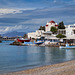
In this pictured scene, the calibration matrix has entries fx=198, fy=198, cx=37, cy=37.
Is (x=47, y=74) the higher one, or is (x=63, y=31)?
(x=63, y=31)

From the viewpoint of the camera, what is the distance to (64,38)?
9131 centimetres

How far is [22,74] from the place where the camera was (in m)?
19.7

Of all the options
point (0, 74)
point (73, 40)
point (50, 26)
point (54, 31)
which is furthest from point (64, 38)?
point (0, 74)

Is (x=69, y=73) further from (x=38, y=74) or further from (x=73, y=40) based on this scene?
(x=73, y=40)

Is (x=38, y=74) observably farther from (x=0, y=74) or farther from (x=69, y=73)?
A: (x=0, y=74)

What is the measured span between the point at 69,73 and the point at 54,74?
4.90 feet

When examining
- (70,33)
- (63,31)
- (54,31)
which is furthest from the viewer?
(54,31)

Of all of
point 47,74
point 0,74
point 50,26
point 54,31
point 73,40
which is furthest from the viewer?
point 50,26

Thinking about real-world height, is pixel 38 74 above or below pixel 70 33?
below

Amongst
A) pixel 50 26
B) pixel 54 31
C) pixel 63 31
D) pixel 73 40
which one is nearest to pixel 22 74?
pixel 73 40

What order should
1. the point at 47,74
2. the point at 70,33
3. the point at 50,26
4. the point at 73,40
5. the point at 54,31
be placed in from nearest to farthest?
the point at 47,74, the point at 73,40, the point at 70,33, the point at 54,31, the point at 50,26

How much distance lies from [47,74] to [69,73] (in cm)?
217

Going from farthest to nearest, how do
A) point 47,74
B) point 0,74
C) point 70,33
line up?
point 70,33 < point 0,74 < point 47,74

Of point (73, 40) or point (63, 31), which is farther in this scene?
point (63, 31)
